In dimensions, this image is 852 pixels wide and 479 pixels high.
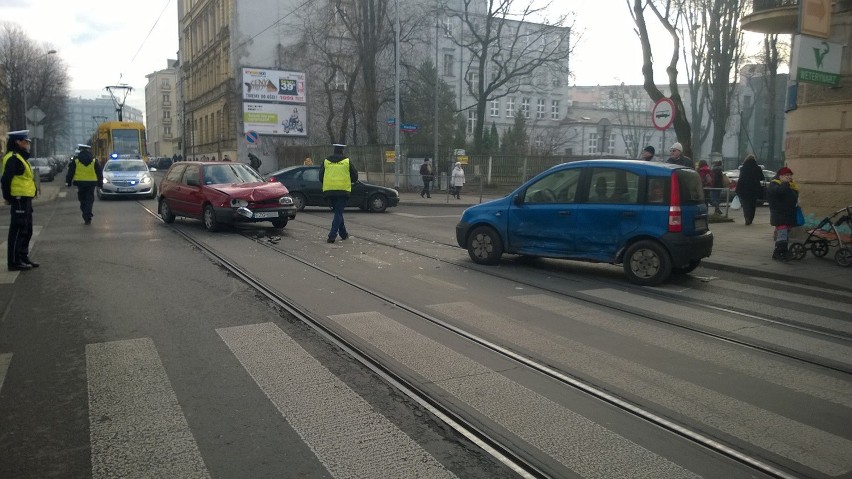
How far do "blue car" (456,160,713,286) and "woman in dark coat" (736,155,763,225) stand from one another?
8618mm

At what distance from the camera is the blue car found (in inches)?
356

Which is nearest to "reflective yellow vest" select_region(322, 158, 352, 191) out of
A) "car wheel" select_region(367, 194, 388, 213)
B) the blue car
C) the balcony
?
the blue car

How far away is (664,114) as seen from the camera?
44.2 feet

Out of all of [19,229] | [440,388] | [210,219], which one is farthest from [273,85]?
[440,388]

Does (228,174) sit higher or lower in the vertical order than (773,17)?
lower

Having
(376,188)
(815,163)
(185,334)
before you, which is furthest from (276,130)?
(185,334)

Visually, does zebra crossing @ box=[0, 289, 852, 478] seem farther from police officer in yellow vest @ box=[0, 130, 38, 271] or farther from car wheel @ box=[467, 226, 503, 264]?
police officer in yellow vest @ box=[0, 130, 38, 271]

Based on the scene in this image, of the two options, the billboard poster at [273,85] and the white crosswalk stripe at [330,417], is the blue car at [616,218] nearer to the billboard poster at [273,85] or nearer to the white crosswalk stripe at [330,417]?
the white crosswalk stripe at [330,417]

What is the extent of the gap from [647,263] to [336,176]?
652cm

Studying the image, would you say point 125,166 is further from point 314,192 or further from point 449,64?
point 449,64

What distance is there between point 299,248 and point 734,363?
27.5ft

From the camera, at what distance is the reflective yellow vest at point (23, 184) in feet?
31.4

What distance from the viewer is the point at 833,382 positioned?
5.23 m

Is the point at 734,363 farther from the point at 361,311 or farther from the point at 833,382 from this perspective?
the point at 361,311
